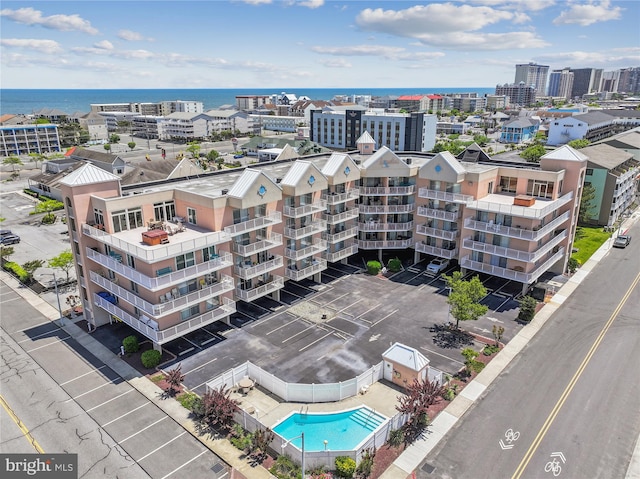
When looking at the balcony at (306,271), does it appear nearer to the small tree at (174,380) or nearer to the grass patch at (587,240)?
the small tree at (174,380)

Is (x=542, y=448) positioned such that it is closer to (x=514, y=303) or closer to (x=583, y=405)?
(x=583, y=405)

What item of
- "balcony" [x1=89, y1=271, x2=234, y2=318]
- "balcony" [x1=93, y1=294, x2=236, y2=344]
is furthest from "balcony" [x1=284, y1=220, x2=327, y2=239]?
"balcony" [x1=93, y1=294, x2=236, y2=344]

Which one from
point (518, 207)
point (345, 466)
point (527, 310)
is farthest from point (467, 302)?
point (345, 466)

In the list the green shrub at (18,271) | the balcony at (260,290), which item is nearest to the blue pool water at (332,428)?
the balcony at (260,290)

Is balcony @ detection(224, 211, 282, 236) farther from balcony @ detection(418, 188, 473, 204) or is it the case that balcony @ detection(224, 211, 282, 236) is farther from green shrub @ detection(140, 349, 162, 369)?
balcony @ detection(418, 188, 473, 204)

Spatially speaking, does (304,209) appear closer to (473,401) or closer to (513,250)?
(513,250)

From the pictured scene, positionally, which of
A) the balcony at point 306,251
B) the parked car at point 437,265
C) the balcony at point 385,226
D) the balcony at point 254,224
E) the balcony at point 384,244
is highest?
the balcony at point 254,224
